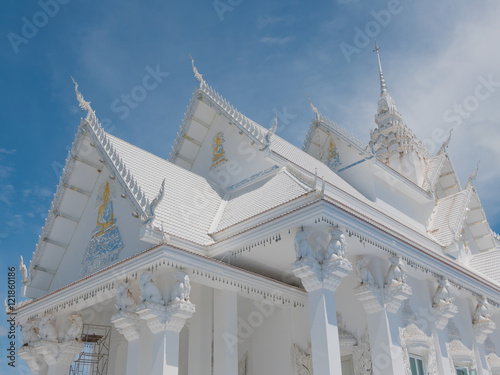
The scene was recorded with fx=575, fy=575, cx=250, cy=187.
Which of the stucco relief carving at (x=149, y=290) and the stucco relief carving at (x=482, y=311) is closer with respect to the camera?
the stucco relief carving at (x=149, y=290)

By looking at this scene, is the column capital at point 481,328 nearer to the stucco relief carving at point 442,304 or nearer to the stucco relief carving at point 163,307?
the stucco relief carving at point 442,304

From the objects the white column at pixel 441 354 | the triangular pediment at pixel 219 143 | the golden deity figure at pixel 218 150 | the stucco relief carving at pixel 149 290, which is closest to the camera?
the stucco relief carving at pixel 149 290

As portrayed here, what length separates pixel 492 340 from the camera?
57.2ft

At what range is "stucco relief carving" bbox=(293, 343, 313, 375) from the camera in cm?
1315

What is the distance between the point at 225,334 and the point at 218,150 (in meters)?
6.17

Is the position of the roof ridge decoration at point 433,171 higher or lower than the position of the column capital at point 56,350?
higher

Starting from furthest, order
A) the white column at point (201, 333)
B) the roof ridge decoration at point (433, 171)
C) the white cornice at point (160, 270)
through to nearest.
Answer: the roof ridge decoration at point (433, 171)
the white column at point (201, 333)
the white cornice at point (160, 270)

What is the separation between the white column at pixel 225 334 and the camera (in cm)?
1190

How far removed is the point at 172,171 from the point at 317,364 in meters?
6.69

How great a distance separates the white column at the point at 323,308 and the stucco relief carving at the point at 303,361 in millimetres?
2581

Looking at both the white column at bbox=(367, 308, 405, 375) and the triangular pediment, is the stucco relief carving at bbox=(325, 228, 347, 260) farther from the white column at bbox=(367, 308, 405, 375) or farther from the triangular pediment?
the triangular pediment

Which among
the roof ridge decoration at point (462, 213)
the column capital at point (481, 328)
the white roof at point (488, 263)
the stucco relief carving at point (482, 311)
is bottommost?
the column capital at point (481, 328)

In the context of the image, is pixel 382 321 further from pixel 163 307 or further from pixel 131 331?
pixel 131 331

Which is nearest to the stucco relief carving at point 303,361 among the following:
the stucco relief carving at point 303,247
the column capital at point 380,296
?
the column capital at point 380,296
